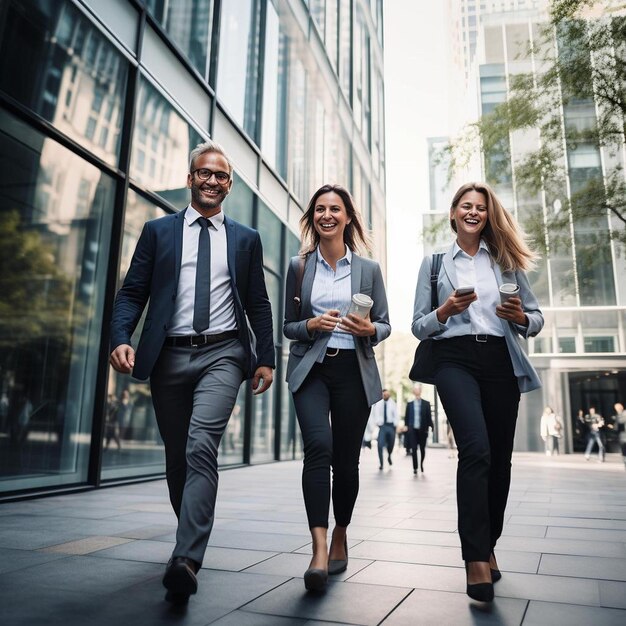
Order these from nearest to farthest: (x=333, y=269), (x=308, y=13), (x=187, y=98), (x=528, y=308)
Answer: (x=528, y=308) → (x=333, y=269) → (x=187, y=98) → (x=308, y=13)

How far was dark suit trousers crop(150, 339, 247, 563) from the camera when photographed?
9.27 ft

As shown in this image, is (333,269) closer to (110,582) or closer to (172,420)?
(172,420)

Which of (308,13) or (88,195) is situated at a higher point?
(308,13)

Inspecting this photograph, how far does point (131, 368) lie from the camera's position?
9.93 feet

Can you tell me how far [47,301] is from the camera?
6.82 m

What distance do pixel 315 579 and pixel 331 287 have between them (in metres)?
1.54

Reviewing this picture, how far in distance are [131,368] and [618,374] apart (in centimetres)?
2514

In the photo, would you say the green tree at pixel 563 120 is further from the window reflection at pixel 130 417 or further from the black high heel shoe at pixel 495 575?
the black high heel shoe at pixel 495 575

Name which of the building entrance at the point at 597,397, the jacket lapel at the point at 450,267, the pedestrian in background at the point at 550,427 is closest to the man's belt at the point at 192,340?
the jacket lapel at the point at 450,267

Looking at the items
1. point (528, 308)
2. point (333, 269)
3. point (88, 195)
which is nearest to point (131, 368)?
point (333, 269)

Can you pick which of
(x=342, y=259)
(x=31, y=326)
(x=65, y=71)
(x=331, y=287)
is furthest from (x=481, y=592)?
(x=65, y=71)

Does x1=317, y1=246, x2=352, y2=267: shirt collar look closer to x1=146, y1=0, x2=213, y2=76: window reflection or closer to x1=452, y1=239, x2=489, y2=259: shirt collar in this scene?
x1=452, y1=239, x2=489, y2=259: shirt collar

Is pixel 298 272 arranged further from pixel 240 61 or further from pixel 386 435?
pixel 386 435

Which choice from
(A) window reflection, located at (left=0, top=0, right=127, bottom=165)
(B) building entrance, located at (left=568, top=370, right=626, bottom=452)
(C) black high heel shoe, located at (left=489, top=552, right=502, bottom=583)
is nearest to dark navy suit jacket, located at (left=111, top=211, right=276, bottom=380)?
(C) black high heel shoe, located at (left=489, top=552, right=502, bottom=583)
